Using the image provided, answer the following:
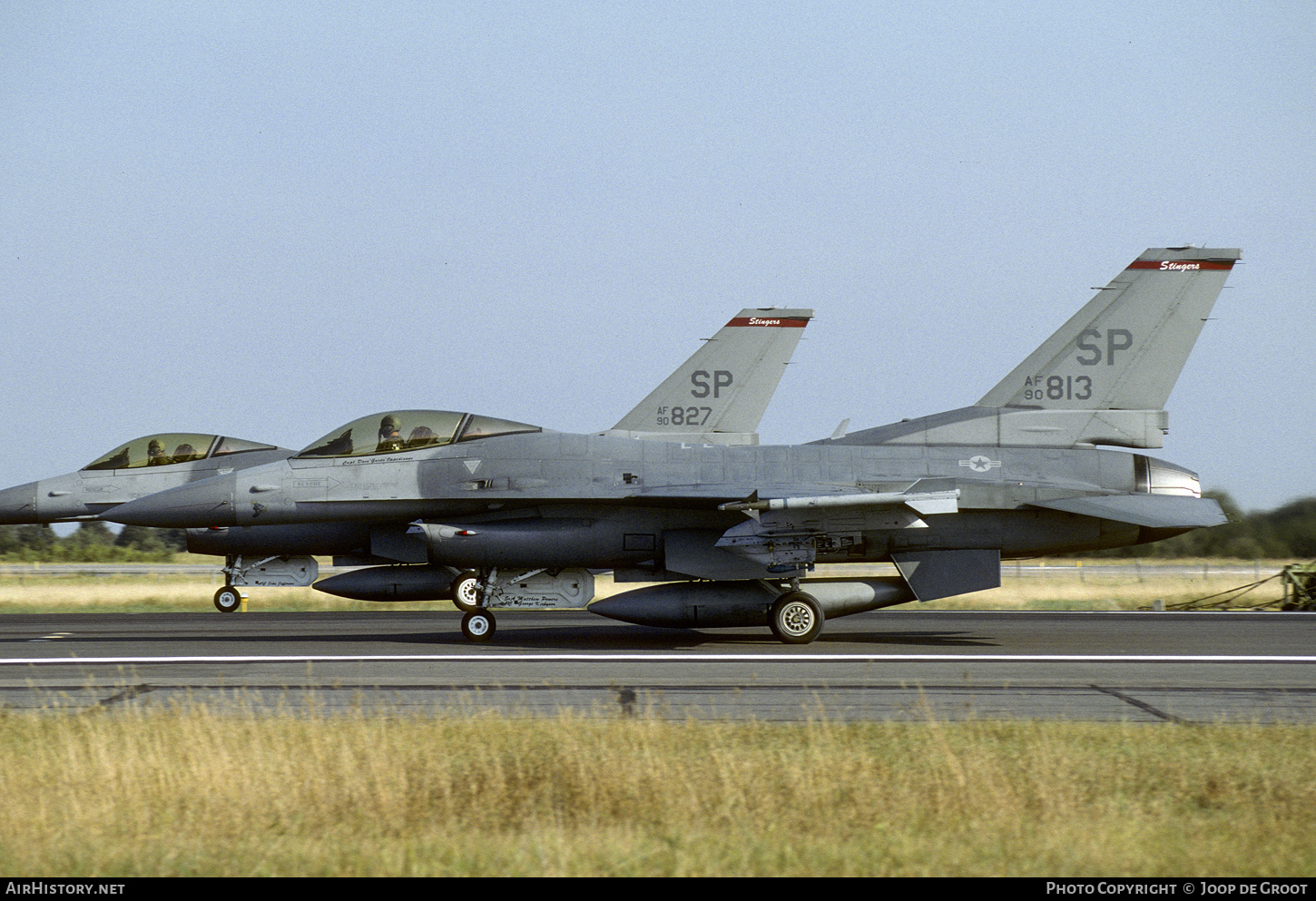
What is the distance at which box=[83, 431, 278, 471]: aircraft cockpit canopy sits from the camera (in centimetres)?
2205

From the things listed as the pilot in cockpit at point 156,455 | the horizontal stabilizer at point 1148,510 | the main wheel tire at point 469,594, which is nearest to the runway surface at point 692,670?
the main wheel tire at point 469,594

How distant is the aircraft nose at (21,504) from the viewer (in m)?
22.1

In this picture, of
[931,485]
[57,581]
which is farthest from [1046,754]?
[57,581]

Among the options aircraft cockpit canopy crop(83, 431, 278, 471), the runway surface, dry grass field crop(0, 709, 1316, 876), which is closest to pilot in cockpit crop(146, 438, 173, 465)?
aircraft cockpit canopy crop(83, 431, 278, 471)

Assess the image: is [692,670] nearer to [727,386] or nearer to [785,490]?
[785,490]

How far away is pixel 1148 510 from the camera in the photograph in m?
16.1

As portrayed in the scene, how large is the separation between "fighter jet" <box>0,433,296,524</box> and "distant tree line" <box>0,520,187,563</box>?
2627cm

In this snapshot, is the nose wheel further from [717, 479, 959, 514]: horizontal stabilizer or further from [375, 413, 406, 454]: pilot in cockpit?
[717, 479, 959, 514]: horizontal stabilizer

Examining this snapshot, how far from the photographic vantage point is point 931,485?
623 inches

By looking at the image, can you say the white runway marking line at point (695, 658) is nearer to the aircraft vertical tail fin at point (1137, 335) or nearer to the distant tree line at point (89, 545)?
the aircraft vertical tail fin at point (1137, 335)

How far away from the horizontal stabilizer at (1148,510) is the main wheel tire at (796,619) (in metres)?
3.58

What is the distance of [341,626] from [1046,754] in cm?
1585
